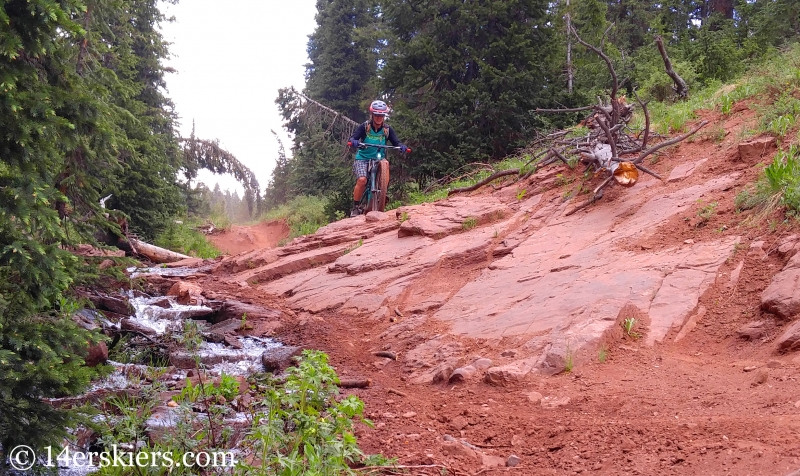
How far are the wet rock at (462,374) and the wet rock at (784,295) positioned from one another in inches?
82.4

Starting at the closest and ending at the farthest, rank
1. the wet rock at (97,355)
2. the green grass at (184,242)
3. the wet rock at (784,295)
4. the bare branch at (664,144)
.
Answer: the wet rock at (784,295)
the wet rock at (97,355)
the bare branch at (664,144)
the green grass at (184,242)

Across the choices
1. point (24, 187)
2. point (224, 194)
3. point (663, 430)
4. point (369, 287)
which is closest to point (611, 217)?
point (369, 287)

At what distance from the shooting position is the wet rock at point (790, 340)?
374cm

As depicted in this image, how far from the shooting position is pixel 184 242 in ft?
55.8

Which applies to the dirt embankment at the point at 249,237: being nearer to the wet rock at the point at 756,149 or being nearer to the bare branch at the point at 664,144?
the bare branch at the point at 664,144

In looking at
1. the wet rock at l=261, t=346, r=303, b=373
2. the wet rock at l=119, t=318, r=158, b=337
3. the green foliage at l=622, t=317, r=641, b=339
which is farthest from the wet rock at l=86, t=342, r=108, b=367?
the green foliage at l=622, t=317, r=641, b=339

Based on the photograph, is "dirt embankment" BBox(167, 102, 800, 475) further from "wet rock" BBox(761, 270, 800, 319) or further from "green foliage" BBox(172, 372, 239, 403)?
"green foliage" BBox(172, 372, 239, 403)

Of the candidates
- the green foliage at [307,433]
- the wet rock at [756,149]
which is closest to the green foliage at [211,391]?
the green foliage at [307,433]

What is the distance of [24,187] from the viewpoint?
3084mm

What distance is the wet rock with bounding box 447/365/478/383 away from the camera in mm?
4500

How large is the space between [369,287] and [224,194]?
295 feet

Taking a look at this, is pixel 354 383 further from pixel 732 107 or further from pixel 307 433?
pixel 732 107

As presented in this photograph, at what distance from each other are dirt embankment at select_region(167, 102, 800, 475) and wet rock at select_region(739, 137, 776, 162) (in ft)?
0.14

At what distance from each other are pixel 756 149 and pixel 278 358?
5.31 m
